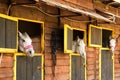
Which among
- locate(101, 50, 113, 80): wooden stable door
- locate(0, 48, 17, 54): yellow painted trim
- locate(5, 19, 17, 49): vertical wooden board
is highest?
locate(5, 19, 17, 49): vertical wooden board

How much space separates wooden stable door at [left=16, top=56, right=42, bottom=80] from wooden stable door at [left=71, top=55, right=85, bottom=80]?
170 centimetres

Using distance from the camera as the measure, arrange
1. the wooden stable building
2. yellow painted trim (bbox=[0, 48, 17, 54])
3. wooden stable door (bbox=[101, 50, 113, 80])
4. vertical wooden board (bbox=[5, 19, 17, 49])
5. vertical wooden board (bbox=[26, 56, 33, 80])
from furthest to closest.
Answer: wooden stable door (bbox=[101, 50, 113, 80]) → vertical wooden board (bbox=[26, 56, 33, 80]) → the wooden stable building → vertical wooden board (bbox=[5, 19, 17, 49]) → yellow painted trim (bbox=[0, 48, 17, 54])

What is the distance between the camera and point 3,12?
21.7 ft

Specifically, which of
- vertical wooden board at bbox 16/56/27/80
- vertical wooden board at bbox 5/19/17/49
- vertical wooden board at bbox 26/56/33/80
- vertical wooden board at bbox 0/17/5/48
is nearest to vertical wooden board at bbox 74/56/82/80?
vertical wooden board at bbox 26/56/33/80

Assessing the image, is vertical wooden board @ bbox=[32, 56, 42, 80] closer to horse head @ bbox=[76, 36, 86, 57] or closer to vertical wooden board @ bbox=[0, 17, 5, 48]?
vertical wooden board @ bbox=[0, 17, 5, 48]

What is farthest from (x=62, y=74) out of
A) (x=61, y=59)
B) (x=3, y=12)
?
(x=3, y=12)

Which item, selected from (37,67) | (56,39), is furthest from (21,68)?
(56,39)

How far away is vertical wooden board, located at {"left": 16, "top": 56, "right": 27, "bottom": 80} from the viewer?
23.2 ft

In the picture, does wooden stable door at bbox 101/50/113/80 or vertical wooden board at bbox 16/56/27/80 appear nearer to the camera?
vertical wooden board at bbox 16/56/27/80

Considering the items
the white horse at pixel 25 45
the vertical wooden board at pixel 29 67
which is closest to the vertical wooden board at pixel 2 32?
the white horse at pixel 25 45

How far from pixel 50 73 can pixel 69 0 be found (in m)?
2.11

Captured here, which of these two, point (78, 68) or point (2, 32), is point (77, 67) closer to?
point (78, 68)

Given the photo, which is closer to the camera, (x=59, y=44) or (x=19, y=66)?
(x=19, y=66)

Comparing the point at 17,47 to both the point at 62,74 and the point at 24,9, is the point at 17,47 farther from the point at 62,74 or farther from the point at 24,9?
the point at 62,74
